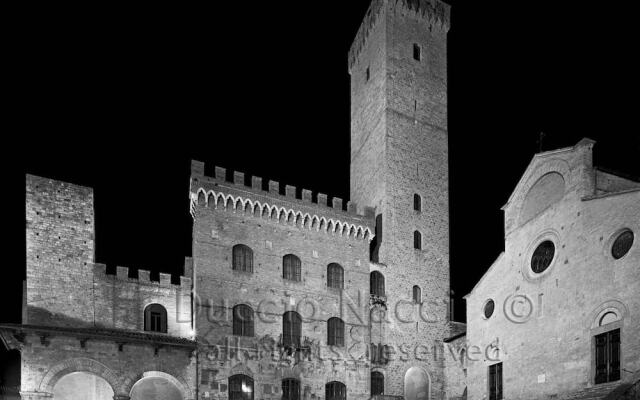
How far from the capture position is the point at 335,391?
1140 inches

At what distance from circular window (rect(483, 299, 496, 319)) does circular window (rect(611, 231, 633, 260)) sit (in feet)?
22.8

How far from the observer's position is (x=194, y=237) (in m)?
27.7

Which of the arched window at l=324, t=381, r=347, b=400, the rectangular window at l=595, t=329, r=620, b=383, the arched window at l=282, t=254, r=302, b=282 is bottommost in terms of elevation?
the arched window at l=324, t=381, r=347, b=400

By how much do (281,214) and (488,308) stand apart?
10139 mm

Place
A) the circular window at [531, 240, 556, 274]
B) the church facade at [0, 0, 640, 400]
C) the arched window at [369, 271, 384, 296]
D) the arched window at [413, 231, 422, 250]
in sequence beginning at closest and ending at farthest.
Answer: the church facade at [0, 0, 640, 400]
the circular window at [531, 240, 556, 274]
the arched window at [369, 271, 384, 296]
the arched window at [413, 231, 422, 250]

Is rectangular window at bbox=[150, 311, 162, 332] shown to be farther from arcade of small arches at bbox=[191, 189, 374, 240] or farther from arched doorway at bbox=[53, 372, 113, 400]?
arcade of small arches at bbox=[191, 189, 374, 240]

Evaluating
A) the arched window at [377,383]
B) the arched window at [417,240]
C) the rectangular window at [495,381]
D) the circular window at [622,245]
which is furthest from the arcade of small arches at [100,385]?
the circular window at [622,245]

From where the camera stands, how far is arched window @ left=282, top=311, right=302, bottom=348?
28.6 metres

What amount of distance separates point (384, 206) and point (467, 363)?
335 inches

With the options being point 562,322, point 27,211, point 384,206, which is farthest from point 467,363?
point 27,211

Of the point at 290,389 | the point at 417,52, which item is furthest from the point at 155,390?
the point at 417,52

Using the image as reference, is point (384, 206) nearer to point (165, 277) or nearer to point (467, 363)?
point (467, 363)

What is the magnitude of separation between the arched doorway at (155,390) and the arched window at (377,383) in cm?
899

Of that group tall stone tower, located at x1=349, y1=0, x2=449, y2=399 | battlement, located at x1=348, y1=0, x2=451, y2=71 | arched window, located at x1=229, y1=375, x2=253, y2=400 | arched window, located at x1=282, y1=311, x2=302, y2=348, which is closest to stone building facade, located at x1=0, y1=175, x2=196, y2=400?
arched window, located at x1=229, y1=375, x2=253, y2=400
